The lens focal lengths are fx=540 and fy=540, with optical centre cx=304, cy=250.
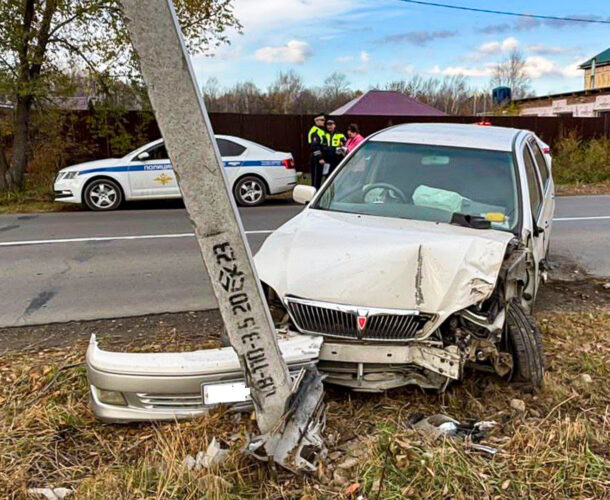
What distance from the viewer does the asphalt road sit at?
5.43 m

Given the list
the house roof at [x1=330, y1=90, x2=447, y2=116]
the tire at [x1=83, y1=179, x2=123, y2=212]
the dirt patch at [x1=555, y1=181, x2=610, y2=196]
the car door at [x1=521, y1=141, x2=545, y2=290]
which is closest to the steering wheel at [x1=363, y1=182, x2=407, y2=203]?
the car door at [x1=521, y1=141, x2=545, y2=290]

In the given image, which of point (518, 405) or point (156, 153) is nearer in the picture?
point (518, 405)

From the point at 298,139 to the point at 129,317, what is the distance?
13.8 m

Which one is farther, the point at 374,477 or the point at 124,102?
the point at 124,102

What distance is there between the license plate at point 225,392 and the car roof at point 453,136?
281cm

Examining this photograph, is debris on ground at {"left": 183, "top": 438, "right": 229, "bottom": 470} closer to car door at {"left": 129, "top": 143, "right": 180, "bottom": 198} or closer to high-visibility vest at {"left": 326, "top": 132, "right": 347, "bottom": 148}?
car door at {"left": 129, "top": 143, "right": 180, "bottom": 198}

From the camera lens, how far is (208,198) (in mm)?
2266

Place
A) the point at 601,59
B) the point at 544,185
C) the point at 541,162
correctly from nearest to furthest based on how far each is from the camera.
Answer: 1. the point at 544,185
2. the point at 541,162
3. the point at 601,59

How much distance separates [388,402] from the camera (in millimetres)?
3225

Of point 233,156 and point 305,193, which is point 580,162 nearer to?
point 233,156

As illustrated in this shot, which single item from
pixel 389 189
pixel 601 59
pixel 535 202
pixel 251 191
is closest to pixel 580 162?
pixel 251 191

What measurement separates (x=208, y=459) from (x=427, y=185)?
9.00 ft

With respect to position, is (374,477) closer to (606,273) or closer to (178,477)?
(178,477)

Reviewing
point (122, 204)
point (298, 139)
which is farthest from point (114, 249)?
point (298, 139)
